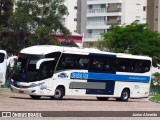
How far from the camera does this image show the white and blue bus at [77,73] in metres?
33.1

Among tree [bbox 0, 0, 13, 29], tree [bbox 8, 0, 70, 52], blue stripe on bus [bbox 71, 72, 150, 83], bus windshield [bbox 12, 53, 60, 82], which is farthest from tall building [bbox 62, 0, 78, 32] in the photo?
bus windshield [bbox 12, 53, 60, 82]

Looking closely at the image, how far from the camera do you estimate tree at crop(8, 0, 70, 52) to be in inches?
1879

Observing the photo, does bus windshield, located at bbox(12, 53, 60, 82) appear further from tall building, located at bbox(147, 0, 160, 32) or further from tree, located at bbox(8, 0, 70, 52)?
tall building, located at bbox(147, 0, 160, 32)

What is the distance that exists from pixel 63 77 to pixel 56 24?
51.6 feet

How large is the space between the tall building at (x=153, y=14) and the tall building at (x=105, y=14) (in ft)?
5.03

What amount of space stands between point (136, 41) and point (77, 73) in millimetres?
32661

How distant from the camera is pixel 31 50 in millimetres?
33531

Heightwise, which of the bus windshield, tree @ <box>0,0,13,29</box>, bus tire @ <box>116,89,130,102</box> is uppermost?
tree @ <box>0,0,13,29</box>

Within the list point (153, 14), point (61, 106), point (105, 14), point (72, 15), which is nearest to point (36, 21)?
point (61, 106)

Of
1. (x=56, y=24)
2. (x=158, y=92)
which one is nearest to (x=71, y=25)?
(x=158, y=92)

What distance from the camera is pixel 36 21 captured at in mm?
49219

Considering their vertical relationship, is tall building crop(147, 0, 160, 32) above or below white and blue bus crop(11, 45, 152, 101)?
above

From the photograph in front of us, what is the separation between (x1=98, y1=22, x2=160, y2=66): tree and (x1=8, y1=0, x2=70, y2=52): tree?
57.6 feet

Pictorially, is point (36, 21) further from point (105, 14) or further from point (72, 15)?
point (105, 14)
